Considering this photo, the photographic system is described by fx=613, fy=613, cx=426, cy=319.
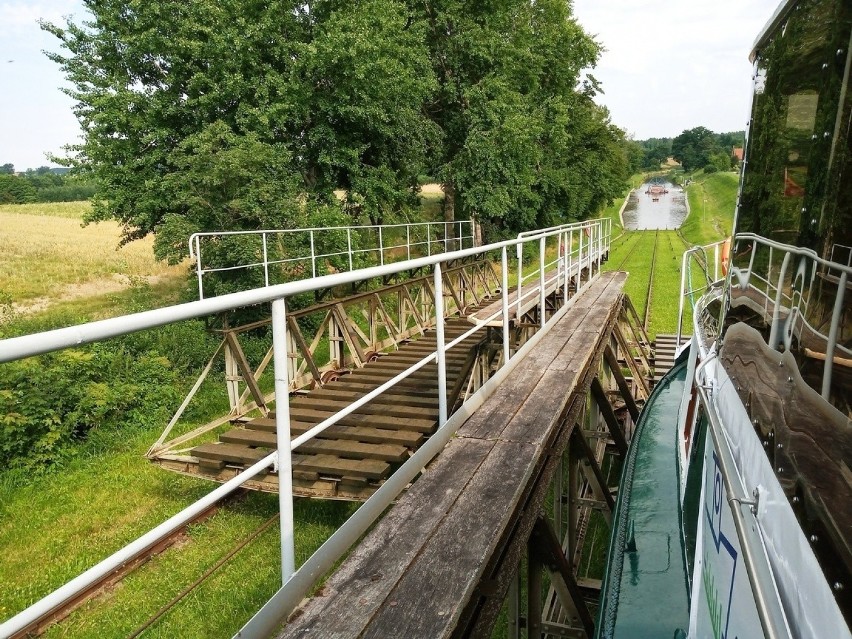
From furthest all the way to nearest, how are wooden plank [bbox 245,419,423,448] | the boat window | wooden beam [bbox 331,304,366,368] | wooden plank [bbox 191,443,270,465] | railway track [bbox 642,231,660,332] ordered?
railway track [bbox 642,231,660,332] → wooden beam [bbox 331,304,366,368] → wooden plank [bbox 191,443,270,465] → wooden plank [bbox 245,419,423,448] → the boat window

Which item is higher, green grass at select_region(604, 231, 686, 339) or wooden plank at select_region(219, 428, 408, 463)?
wooden plank at select_region(219, 428, 408, 463)

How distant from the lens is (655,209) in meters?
75.8

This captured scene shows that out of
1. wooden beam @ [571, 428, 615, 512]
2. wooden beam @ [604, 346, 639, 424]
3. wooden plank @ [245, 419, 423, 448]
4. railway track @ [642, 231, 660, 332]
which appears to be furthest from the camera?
railway track @ [642, 231, 660, 332]

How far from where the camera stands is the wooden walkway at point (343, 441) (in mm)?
4992

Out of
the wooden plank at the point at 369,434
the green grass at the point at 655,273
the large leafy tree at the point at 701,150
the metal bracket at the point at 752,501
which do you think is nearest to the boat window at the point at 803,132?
the metal bracket at the point at 752,501

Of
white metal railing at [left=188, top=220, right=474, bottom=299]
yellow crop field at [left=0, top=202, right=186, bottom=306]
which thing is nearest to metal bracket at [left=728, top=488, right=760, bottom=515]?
white metal railing at [left=188, top=220, right=474, bottom=299]

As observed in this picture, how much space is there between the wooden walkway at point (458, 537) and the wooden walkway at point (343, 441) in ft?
4.78

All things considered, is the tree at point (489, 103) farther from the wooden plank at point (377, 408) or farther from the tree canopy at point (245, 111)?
the wooden plank at point (377, 408)

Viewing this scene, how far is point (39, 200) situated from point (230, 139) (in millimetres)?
68503

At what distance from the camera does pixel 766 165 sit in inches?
75.4

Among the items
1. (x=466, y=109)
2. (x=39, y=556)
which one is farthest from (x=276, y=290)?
(x=466, y=109)

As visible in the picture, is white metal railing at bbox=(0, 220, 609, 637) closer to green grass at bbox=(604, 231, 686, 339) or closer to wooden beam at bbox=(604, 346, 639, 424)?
wooden beam at bbox=(604, 346, 639, 424)

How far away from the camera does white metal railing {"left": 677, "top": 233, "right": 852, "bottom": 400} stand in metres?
1.17

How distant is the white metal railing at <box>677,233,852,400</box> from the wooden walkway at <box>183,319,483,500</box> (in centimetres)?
361
